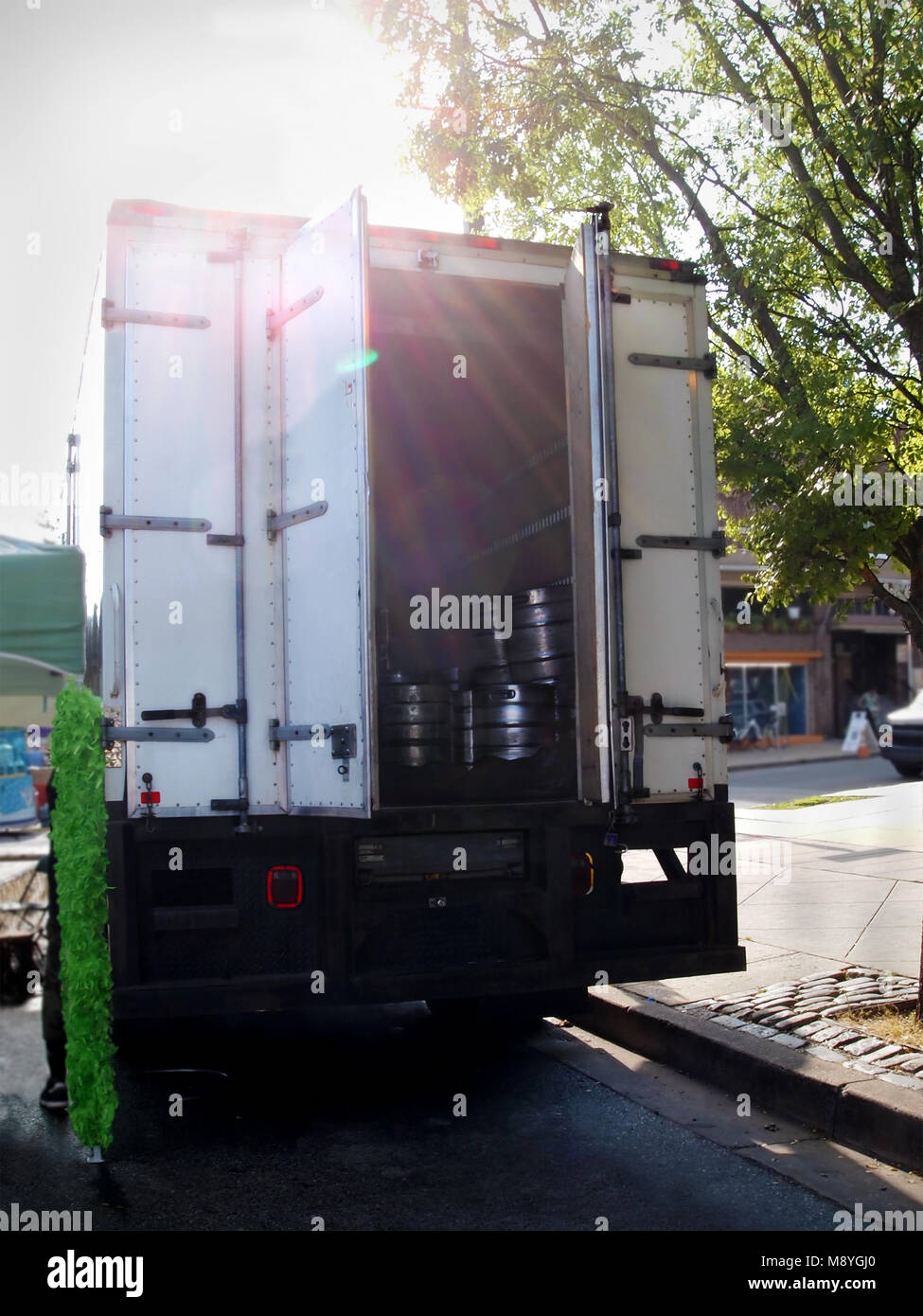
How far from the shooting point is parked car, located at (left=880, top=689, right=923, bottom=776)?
64.0 feet

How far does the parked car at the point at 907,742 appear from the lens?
768 inches

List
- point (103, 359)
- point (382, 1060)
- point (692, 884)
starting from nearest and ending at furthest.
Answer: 1. point (103, 359)
2. point (692, 884)
3. point (382, 1060)

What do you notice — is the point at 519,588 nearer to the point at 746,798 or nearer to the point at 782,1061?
the point at 782,1061

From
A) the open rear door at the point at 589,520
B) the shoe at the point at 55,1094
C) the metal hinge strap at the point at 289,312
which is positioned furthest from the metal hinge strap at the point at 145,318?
the shoe at the point at 55,1094

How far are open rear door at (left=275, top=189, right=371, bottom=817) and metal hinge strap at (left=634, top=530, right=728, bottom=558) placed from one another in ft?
4.66

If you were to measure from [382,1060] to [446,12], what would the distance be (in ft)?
19.8

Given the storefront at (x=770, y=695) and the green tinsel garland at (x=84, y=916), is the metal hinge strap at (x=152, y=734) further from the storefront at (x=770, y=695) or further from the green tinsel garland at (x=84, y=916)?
the storefront at (x=770, y=695)

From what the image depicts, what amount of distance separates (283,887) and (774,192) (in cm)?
491

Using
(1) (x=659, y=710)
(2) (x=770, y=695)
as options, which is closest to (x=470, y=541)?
(1) (x=659, y=710)

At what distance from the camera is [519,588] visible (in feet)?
21.5

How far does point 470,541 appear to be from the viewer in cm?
752

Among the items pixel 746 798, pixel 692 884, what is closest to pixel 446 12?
pixel 692 884

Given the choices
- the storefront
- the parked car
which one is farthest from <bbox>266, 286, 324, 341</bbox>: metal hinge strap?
the storefront

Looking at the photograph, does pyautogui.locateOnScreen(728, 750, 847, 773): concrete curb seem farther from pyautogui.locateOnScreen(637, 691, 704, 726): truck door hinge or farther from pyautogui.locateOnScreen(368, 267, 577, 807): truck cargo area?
pyautogui.locateOnScreen(637, 691, 704, 726): truck door hinge
